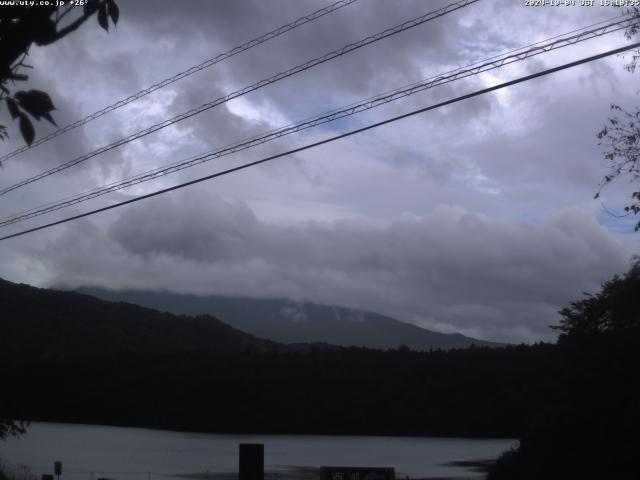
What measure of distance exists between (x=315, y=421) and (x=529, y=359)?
39064mm

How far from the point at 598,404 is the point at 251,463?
19.8m

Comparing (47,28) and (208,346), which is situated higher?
(208,346)

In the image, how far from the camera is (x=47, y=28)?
4289 mm

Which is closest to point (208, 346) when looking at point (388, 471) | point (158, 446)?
point (158, 446)

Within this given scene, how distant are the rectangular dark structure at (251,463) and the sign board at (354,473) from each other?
857 mm

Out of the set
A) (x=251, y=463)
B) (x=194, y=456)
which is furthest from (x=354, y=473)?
(x=194, y=456)

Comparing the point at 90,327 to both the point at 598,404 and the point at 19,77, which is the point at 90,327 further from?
the point at 19,77

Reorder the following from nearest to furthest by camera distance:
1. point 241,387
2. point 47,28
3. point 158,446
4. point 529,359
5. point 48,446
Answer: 1. point 47,28
2. point 48,446
3. point 158,446
4. point 529,359
5. point 241,387

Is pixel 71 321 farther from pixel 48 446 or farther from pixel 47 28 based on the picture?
pixel 47 28

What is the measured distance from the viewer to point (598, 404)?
2656 cm

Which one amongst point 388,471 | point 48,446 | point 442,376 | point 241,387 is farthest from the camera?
point 241,387

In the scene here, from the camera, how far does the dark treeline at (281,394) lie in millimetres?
104250

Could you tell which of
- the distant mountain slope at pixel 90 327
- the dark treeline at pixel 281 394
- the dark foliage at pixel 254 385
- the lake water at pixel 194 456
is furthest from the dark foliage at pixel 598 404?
the dark treeline at pixel 281 394

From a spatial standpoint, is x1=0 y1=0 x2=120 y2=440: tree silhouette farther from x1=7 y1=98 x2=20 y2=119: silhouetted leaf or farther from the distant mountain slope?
the distant mountain slope
